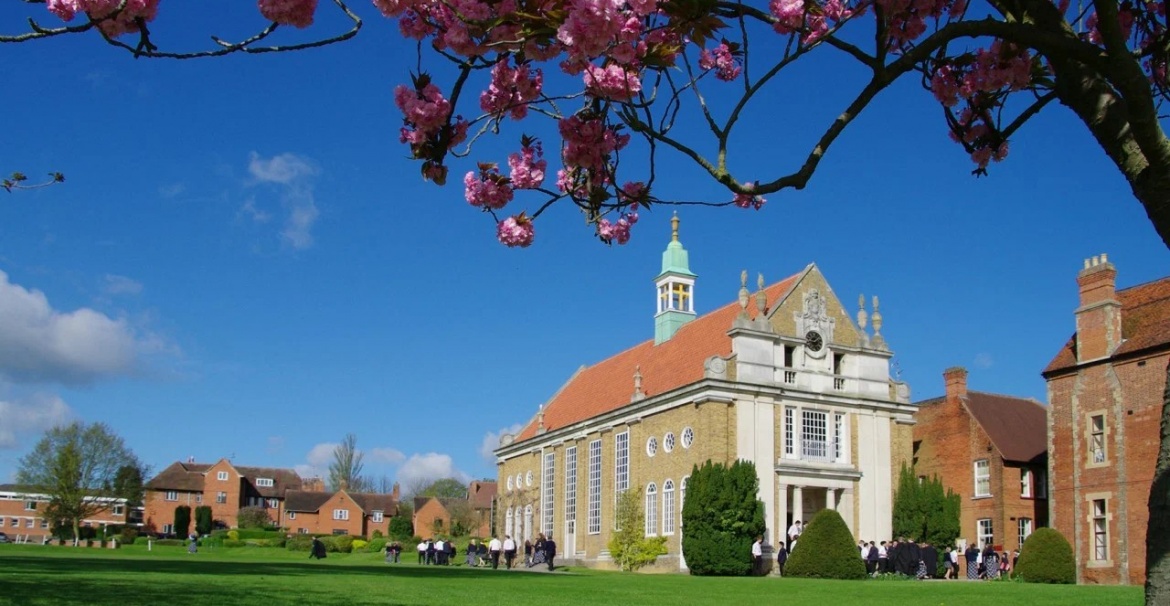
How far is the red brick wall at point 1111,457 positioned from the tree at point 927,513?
8.12 m

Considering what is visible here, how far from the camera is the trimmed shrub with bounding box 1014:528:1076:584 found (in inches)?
1233

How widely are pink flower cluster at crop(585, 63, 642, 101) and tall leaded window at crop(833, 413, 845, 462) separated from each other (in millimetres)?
39537

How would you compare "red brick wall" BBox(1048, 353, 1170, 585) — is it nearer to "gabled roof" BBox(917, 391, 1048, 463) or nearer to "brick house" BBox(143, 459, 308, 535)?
"gabled roof" BBox(917, 391, 1048, 463)

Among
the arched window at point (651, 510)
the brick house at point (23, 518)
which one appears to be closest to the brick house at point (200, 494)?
the brick house at point (23, 518)

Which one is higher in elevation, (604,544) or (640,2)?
(640,2)

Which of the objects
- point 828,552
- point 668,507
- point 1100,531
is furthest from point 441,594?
point 668,507

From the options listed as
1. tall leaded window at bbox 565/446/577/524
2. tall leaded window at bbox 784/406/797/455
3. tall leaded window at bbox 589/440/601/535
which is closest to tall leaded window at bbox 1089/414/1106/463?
tall leaded window at bbox 784/406/797/455

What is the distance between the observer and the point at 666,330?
52.5 meters

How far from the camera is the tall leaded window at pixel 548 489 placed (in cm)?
5512

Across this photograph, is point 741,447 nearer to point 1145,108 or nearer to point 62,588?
point 62,588

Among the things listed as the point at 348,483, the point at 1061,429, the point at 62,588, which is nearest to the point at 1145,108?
the point at 62,588

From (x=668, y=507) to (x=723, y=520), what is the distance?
18.9 feet

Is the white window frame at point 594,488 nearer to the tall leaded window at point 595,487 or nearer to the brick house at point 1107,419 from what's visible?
the tall leaded window at point 595,487

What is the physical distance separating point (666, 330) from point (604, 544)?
11.0 metres
